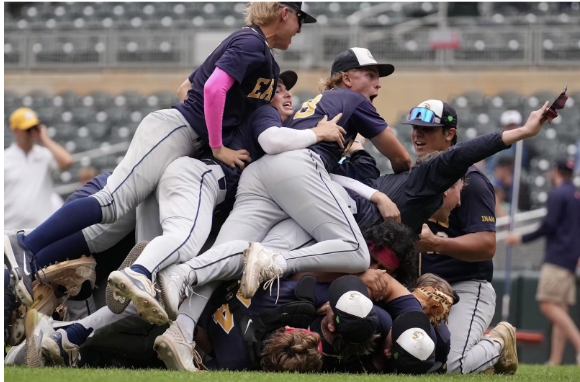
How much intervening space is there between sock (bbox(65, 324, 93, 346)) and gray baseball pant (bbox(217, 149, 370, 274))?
0.78 metres

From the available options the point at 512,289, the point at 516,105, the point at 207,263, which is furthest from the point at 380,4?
the point at 207,263

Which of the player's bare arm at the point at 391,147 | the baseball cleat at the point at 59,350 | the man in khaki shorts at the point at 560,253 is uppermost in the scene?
the player's bare arm at the point at 391,147

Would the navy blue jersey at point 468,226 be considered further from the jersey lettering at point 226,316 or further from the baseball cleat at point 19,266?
the baseball cleat at point 19,266

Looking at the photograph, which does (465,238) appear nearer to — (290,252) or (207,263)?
(290,252)

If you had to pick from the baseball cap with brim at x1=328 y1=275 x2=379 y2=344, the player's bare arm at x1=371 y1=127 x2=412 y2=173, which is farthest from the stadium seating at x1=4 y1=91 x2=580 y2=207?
the baseball cap with brim at x1=328 y1=275 x2=379 y2=344

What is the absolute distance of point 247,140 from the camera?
4.60 meters

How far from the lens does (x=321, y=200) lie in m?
4.25

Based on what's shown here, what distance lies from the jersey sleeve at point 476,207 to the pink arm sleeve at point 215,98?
5.40 feet

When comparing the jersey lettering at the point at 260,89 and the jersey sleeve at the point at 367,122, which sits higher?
the jersey lettering at the point at 260,89

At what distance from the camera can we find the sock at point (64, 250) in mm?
4434

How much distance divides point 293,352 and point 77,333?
1042 mm

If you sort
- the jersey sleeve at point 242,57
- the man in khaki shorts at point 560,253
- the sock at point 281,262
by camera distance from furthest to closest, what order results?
the man in khaki shorts at point 560,253 → the jersey sleeve at point 242,57 → the sock at point 281,262

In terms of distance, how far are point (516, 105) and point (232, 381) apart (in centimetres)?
1088

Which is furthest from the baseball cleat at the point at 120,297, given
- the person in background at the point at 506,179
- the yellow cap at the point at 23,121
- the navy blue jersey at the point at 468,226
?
the person in background at the point at 506,179
